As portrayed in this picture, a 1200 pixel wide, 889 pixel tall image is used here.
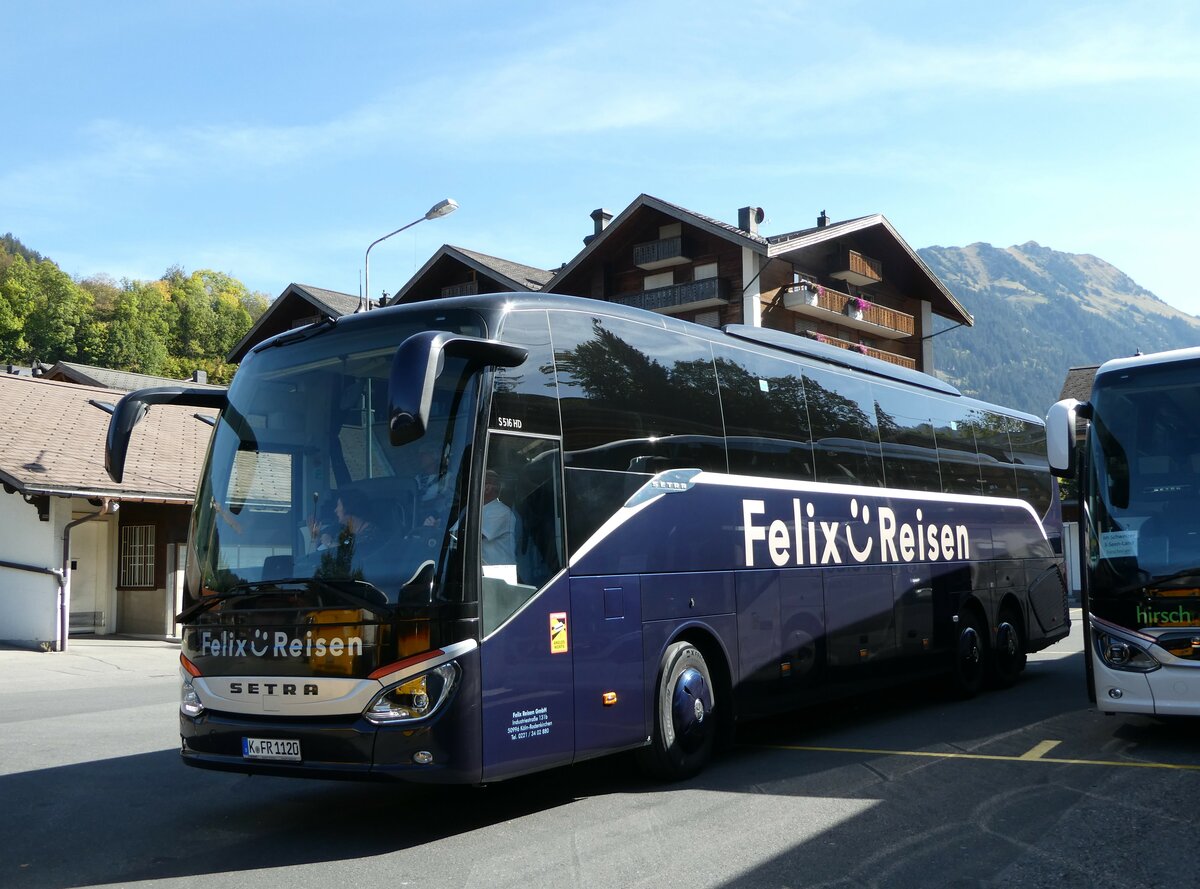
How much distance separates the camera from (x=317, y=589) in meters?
7.06

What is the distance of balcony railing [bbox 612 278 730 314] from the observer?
39.9m

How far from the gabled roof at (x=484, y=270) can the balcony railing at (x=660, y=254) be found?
4.15m

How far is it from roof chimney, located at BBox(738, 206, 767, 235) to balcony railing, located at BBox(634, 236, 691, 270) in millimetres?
3579

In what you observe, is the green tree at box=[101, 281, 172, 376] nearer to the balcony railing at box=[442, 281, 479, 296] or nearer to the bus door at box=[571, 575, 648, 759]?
the balcony railing at box=[442, 281, 479, 296]

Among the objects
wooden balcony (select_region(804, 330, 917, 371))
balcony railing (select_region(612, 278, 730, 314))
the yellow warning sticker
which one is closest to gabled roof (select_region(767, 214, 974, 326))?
balcony railing (select_region(612, 278, 730, 314))

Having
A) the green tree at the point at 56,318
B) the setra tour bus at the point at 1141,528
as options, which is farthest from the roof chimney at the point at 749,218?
the green tree at the point at 56,318

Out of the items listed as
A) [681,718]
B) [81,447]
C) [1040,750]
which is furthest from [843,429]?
[81,447]

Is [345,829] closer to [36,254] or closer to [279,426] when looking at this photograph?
[279,426]

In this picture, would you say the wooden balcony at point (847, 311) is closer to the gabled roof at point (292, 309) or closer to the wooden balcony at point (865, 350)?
the wooden balcony at point (865, 350)

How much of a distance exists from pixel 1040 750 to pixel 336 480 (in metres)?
6.08

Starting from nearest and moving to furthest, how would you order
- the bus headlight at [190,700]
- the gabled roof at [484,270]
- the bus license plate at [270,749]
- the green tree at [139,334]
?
the bus license plate at [270,749] < the bus headlight at [190,700] < the gabled roof at [484,270] < the green tree at [139,334]

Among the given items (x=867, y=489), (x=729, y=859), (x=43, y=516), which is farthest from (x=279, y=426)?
(x=43, y=516)

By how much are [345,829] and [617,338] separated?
3.87 meters

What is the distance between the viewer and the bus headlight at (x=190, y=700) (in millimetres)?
7668
